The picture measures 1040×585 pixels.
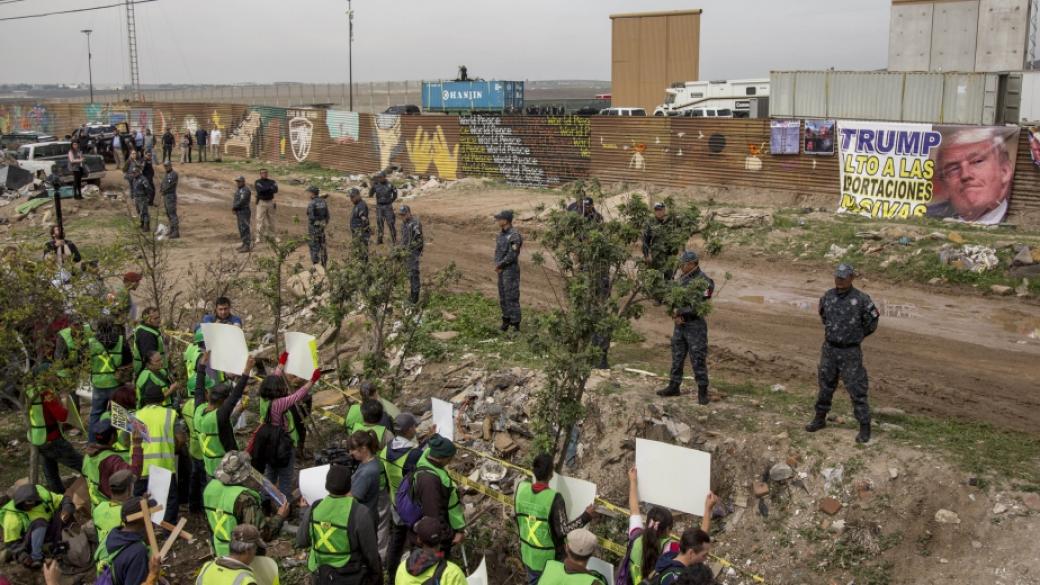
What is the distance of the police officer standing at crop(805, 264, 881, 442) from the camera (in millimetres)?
8508

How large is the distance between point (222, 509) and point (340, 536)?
103 centimetres

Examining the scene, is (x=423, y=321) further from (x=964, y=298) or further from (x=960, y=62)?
(x=960, y=62)

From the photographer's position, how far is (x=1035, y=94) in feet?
75.9

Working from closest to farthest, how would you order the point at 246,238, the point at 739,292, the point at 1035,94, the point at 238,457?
the point at 238,457
the point at 739,292
the point at 246,238
the point at 1035,94

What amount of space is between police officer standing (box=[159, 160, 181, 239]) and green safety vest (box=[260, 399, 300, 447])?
13557 mm

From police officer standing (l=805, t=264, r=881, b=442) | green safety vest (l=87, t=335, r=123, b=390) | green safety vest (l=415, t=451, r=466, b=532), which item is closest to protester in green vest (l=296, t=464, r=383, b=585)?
green safety vest (l=415, t=451, r=466, b=532)

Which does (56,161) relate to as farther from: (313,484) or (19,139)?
(313,484)

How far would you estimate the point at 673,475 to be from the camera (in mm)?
6355

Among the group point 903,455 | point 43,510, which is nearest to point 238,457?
point 43,510

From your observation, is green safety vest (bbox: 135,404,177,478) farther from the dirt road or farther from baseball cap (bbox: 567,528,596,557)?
the dirt road

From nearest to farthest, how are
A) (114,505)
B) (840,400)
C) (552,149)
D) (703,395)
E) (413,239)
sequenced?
(114,505) < (703,395) < (840,400) < (413,239) < (552,149)

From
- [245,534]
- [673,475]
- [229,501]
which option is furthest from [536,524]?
[229,501]

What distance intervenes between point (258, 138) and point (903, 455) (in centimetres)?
3535

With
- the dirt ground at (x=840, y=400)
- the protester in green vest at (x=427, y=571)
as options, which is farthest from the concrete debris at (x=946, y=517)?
the protester in green vest at (x=427, y=571)
